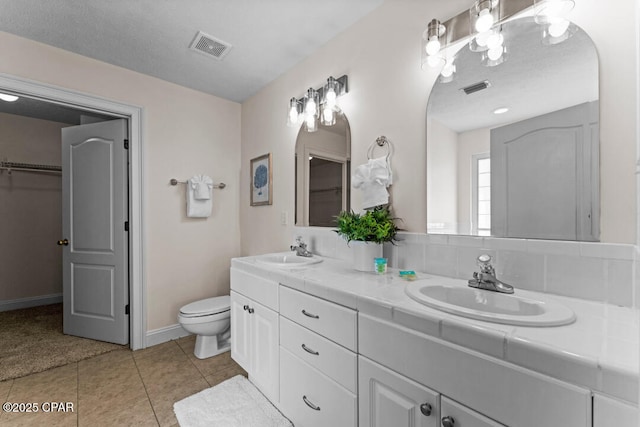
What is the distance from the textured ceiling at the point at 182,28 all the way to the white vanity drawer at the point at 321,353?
5.87ft

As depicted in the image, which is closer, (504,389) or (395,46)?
(504,389)

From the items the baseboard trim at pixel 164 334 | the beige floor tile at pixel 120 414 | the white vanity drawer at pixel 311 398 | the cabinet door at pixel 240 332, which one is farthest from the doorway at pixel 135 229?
the white vanity drawer at pixel 311 398

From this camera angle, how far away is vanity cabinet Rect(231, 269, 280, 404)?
1492 mm

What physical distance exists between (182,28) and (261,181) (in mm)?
1260

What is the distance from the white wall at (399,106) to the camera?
3.05 ft

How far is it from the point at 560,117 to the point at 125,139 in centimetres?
293

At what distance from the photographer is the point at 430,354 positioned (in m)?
0.82

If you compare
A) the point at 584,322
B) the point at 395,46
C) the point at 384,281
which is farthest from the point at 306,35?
the point at 584,322

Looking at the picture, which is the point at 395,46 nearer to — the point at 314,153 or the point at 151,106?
the point at 314,153

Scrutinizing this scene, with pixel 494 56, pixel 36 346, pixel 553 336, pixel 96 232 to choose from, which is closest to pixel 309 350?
pixel 553 336

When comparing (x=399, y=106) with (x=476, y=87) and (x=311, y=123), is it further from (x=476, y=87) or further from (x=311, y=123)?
(x=311, y=123)

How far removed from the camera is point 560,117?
1.05 m

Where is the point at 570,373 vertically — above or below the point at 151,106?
below

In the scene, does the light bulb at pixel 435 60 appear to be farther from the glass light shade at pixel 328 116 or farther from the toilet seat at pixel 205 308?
the toilet seat at pixel 205 308
